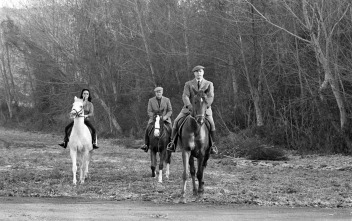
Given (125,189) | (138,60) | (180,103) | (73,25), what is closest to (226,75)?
(180,103)

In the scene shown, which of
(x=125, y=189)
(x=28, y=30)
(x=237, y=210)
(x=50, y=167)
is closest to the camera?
(x=237, y=210)

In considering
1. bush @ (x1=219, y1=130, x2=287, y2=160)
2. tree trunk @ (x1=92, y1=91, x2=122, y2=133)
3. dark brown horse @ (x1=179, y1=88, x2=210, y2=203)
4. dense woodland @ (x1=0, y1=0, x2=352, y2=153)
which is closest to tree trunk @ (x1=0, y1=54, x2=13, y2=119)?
dense woodland @ (x1=0, y1=0, x2=352, y2=153)

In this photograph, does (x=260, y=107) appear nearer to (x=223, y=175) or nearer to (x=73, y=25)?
(x=223, y=175)

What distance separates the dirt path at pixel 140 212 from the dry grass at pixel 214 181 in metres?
0.90

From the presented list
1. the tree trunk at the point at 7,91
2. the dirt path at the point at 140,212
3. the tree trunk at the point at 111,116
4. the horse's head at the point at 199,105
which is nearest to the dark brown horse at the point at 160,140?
the horse's head at the point at 199,105

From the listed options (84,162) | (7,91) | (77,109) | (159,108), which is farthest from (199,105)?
(7,91)

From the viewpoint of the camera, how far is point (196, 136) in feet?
49.9

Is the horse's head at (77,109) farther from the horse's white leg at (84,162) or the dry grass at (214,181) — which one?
the dry grass at (214,181)

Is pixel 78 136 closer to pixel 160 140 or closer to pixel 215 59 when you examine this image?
pixel 160 140

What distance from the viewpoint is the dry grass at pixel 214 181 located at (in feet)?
49.5

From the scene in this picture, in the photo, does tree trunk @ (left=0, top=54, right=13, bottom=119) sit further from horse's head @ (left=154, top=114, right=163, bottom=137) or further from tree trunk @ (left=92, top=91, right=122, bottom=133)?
horse's head @ (left=154, top=114, right=163, bottom=137)

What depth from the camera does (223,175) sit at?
21.0 meters

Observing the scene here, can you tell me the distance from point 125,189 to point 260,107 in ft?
63.9

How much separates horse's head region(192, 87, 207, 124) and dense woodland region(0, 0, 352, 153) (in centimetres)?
1212
